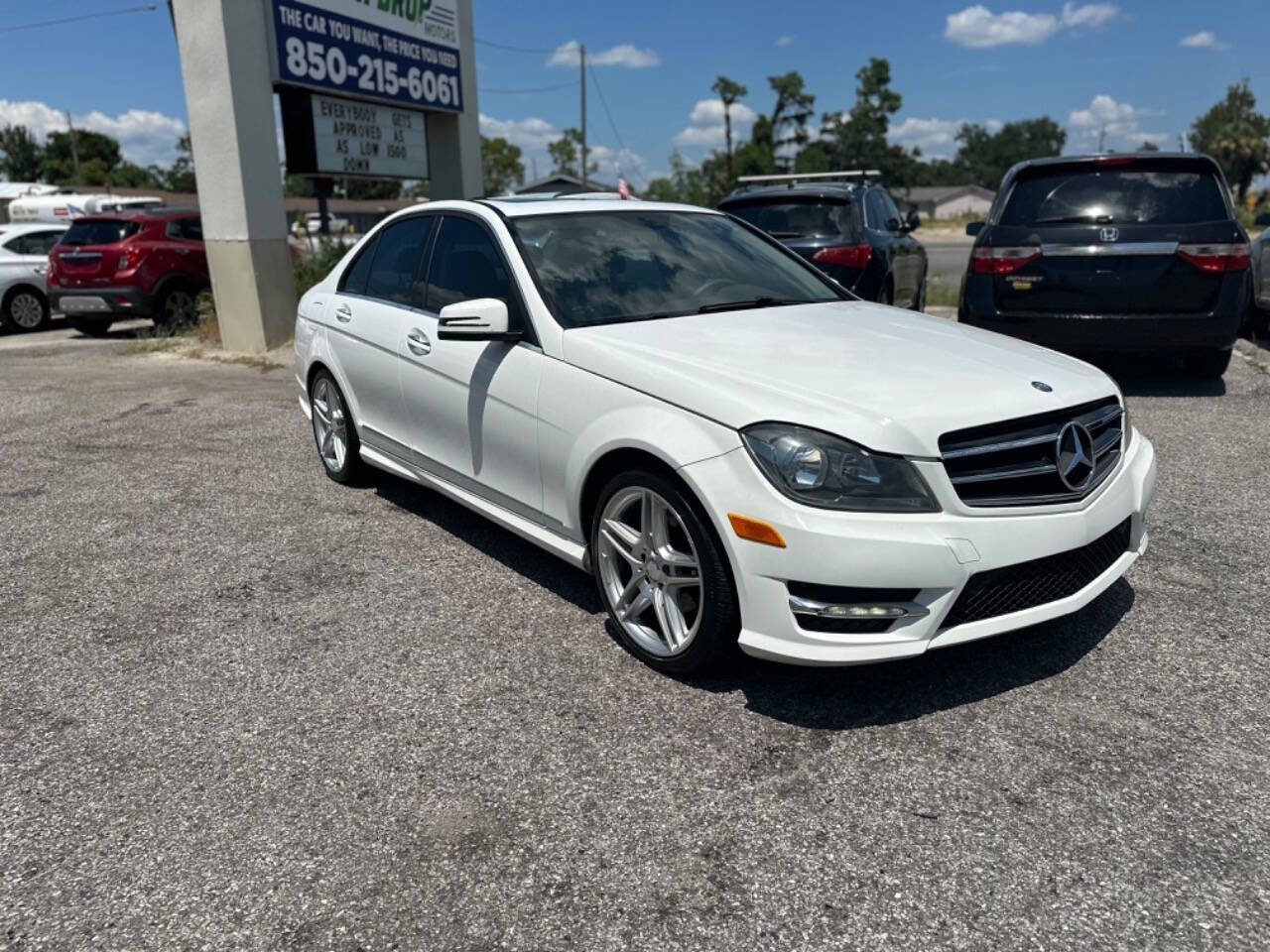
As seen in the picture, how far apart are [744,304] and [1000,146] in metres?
168

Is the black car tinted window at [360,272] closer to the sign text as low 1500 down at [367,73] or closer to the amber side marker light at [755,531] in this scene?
the amber side marker light at [755,531]

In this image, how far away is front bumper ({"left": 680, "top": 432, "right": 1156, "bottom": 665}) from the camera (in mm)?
2881

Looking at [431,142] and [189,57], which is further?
[431,142]

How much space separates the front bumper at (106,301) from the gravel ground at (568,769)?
902 centimetres

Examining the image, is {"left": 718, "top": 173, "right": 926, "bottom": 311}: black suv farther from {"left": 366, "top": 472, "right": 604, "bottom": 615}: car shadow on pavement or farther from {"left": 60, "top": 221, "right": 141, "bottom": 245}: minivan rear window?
{"left": 60, "top": 221, "right": 141, "bottom": 245}: minivan rear window

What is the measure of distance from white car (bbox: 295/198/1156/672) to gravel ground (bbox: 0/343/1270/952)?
33 cm

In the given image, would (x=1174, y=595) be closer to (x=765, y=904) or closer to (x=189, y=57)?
(x=765, y=904)

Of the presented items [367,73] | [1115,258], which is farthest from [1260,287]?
[367,73]

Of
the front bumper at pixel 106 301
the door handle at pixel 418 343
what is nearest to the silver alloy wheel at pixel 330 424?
the door handle at pixel 418 343

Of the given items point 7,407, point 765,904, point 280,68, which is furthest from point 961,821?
point 280,68

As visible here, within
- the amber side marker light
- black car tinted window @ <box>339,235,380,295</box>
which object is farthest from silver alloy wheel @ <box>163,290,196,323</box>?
the amber side marker light

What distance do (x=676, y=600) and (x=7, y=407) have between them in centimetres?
742

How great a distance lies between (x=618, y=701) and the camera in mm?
3297

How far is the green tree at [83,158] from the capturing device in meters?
83.4
